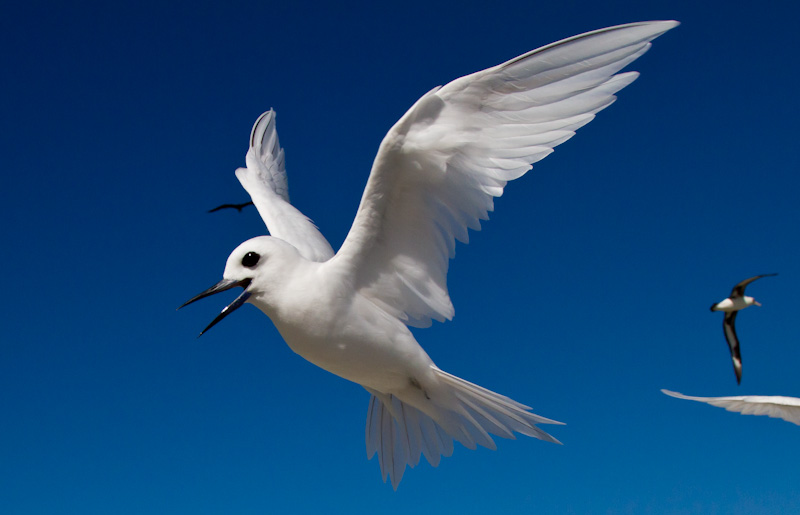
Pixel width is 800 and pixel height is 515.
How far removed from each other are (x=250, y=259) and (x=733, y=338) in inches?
193

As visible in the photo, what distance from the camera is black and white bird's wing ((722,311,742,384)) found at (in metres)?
6.07

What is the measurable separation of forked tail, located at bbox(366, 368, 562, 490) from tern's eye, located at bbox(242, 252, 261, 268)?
804mm

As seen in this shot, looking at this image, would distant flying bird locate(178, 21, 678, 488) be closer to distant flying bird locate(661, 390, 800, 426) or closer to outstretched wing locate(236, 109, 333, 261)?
outstretched wing locate(236, 109, 333, 261)

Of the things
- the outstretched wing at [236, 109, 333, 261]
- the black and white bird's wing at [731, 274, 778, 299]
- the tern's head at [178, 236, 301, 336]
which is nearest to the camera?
the tern's head at [178, 236, 301, 336]

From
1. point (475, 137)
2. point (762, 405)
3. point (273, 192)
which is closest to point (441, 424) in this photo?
point (475, 137)

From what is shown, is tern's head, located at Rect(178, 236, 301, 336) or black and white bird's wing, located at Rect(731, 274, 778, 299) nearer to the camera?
tern's head, located at Rect(178, 236, 301, 336)

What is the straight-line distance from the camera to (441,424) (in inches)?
125

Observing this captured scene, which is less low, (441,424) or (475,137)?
(475,137)

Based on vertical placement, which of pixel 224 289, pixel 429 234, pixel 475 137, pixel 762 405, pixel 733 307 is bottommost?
pixel 224 289

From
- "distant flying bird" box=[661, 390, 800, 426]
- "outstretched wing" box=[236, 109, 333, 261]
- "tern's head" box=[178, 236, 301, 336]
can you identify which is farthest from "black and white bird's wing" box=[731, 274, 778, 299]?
"tern's head" box=[178, 236, 301, 336]

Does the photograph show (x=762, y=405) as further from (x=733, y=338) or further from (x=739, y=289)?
(x=739, y=289)

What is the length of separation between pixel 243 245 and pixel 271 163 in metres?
1.87

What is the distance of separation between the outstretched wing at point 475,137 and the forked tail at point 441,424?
0.58m

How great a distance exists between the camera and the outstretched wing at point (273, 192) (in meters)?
3.73
